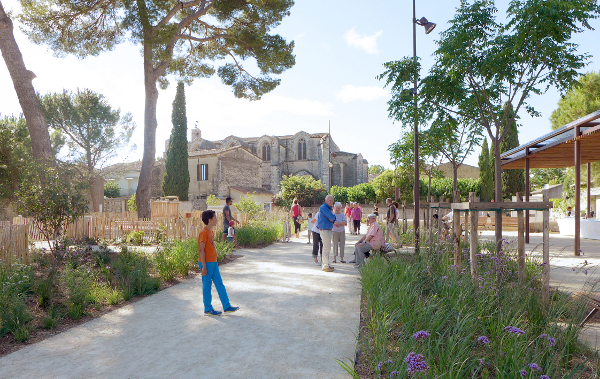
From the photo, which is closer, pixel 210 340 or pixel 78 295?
pixel 210 340

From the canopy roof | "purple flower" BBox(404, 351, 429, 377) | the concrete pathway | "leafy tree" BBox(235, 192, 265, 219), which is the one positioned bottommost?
the concrete pathway

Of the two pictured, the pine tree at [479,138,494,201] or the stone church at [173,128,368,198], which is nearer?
the pine tree at [479,138,494,201]

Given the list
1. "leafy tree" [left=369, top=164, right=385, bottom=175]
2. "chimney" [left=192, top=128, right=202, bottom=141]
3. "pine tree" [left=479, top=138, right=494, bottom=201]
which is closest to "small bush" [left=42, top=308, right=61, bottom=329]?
"pine tree" [left=479, top=138, right=494, bottom=201]

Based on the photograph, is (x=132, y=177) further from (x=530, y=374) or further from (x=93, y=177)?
(x=530, y=374)

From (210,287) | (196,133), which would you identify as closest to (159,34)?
(210,287)

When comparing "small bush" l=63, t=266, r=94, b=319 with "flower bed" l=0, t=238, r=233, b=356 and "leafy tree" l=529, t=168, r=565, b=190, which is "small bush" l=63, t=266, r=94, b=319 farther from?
"leafy tree" l=529, t=168, r=565, b=190

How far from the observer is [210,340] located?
442cm

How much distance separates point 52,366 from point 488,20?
32.3 ft

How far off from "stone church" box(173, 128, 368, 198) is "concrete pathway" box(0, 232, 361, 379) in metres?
33.7

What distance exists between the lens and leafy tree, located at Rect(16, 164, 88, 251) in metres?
8.20

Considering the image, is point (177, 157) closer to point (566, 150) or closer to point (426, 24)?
point (426, 24)

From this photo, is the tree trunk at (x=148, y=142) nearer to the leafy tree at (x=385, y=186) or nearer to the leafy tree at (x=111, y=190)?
the leafy tree at (x=385, y=186)

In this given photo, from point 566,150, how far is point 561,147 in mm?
963

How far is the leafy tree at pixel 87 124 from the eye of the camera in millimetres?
33969
